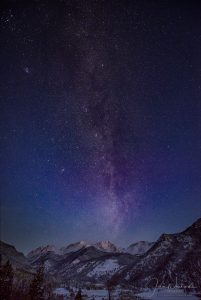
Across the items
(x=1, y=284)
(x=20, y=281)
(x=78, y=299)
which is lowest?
(x=78, y=299)

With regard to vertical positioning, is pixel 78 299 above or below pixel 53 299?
below

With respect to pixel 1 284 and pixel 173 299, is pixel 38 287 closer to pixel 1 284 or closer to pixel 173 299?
pixel 1 284

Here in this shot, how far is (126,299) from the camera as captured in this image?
401 feet

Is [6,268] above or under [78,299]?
above

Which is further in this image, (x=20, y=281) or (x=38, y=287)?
(x=20, y=281)

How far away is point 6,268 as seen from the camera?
8331 cm

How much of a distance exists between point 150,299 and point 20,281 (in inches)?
2505

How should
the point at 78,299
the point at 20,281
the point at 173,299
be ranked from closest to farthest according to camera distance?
1. the point at 78,299
2. the point at 173,299
3. the point at 20,281

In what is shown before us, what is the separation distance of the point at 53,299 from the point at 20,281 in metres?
29.5

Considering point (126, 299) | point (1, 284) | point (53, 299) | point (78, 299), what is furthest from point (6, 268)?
point (126, 299)

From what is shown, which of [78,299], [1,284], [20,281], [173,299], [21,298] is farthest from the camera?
[20,281]

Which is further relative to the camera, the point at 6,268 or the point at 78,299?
the point at 6,268

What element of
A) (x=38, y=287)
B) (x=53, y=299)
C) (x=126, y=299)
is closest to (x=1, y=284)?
(x=38, y=287)

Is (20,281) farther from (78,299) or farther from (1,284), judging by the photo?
(78,299)
